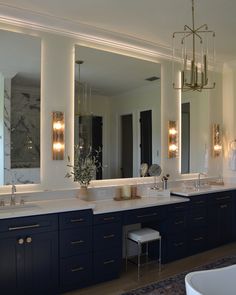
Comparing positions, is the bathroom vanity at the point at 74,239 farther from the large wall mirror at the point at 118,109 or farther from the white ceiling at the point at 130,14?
the white ceiling at the point at 130,14

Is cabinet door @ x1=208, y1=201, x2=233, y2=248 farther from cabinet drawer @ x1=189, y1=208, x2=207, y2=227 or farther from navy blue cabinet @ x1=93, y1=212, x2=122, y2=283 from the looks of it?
navy blue cabinet @ x1=93, y1=212, x2=122, y2=283

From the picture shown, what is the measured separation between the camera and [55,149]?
11.3 ft

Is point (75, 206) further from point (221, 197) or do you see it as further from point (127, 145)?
point (221, 197)

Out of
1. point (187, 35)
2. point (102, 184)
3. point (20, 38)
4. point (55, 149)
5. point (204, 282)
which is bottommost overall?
point (204, 282)

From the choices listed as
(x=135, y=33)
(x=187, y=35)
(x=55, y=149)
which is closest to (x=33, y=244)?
(x=55, y=149)

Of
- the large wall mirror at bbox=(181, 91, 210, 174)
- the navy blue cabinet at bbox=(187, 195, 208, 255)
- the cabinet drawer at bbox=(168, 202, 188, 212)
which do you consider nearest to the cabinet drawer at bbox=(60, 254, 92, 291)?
the cabinet drawer at bbox=(168, 202, 188, 212)

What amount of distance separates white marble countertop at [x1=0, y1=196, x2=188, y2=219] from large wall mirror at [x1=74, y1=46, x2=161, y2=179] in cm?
52

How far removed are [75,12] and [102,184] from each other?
2.12 metres

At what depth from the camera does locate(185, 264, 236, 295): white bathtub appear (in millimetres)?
1966

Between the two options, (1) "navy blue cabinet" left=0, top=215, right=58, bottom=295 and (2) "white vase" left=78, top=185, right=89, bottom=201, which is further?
(2) "white vase" left=78, top=185, right=89, bottom=201

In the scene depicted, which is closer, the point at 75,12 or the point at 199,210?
the point at 75,12

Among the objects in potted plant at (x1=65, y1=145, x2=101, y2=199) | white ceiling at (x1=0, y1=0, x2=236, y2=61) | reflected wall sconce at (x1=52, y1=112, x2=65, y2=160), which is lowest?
potted plant at (x1=65, y1=145, x2=101, y2=199)

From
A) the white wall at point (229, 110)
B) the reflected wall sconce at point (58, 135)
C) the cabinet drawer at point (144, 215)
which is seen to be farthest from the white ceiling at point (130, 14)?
the cabinet drawer at point (144, 215)

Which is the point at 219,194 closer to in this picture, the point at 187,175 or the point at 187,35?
the point at 187,175
